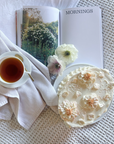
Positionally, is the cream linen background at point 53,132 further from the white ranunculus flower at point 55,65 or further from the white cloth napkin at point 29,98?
the white ranunculus flower at point 55,65

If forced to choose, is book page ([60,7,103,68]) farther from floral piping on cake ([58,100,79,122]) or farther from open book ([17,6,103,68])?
floral piping on cake ([58,100,79,122])

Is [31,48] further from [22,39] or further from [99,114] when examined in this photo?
[99,114]

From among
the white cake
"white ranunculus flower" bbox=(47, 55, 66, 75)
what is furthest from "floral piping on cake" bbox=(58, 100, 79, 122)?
"white ranunculus flower" bbox=(47, 55, 66, 75)

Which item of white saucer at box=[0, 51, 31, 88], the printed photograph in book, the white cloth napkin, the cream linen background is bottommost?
the cream linen background

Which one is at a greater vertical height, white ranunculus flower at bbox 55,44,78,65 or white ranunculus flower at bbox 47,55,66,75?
white ranunculus flower at bbox 55,44,78,65

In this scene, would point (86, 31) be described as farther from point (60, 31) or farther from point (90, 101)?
point (90, 101)

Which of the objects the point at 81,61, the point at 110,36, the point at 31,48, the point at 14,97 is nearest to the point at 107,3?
the point at 110,36
